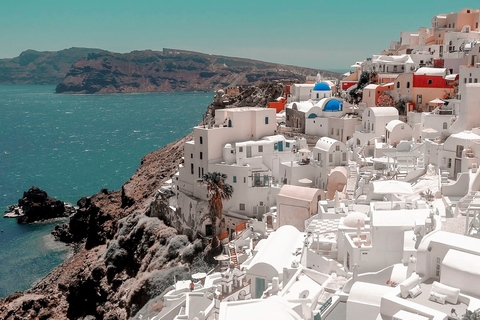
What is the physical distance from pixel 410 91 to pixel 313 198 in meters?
22.1

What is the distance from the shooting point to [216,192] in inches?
1602

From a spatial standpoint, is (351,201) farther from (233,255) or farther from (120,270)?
(120,270)

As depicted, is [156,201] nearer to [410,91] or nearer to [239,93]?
[410,91]

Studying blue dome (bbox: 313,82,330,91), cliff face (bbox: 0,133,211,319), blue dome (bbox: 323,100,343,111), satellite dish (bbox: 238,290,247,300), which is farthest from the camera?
blue dome (bbox: 313,82,330,91)

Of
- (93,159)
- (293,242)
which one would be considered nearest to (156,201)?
(293,242)

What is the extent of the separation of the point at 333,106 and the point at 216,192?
19.3 metres

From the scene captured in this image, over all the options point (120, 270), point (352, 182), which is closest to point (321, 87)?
point (352, 182)

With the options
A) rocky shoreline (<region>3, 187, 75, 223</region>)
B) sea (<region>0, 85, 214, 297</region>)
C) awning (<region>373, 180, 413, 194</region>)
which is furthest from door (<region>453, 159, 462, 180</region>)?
rocky shoreline (<region>3, 187, 75, 223</region>)

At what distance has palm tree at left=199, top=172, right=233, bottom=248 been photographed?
1597 inches

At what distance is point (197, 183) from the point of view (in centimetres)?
4466

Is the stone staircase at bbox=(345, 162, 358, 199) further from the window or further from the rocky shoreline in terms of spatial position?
the rocky shoreline

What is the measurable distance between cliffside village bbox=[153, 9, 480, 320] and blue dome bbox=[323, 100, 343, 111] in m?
0.11

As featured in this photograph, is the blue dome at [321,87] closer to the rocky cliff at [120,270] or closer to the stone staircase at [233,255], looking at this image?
the rocky cliff at [120,270]

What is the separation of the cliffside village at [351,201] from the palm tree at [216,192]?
88 centimetres
